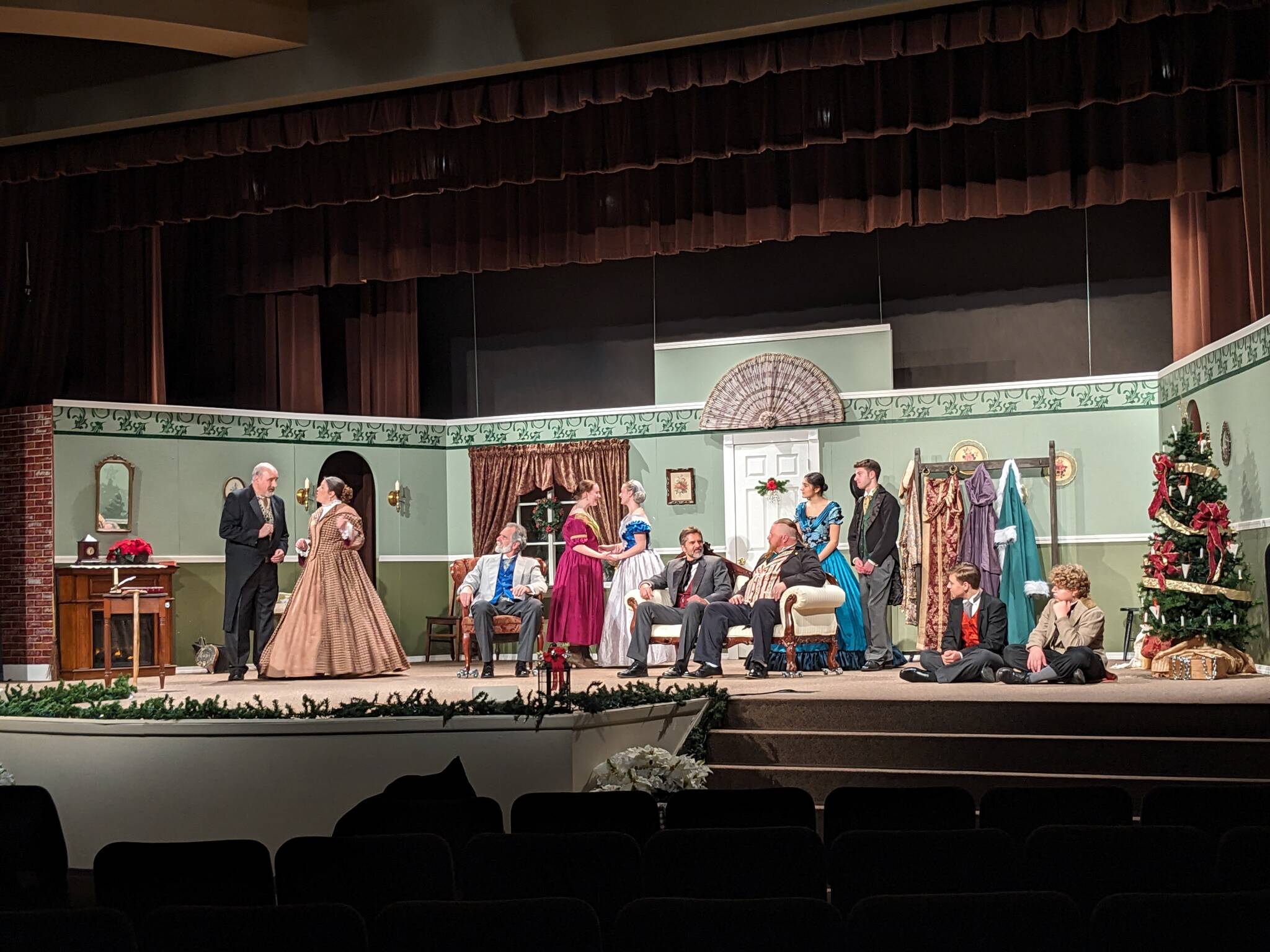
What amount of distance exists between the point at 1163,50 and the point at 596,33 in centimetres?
340

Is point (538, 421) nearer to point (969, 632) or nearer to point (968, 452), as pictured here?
point (968, 452)

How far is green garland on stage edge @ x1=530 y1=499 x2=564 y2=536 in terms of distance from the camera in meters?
13.2

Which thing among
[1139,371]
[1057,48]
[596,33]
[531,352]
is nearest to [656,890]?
[596,33]

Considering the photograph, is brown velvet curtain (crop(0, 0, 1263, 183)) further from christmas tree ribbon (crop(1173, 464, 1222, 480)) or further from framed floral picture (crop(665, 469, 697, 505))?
framed floral picture (crop(665, 469, 697, 505))

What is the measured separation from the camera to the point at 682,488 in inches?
508

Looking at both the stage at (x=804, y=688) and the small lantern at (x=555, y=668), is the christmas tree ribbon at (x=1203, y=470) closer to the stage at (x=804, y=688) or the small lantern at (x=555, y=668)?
the stage at (x=804, y=688)

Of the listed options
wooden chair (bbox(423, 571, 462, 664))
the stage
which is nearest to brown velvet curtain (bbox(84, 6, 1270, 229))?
the stage

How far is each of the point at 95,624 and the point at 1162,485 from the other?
8144mm

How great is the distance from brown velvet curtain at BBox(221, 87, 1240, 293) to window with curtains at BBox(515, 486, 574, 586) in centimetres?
247

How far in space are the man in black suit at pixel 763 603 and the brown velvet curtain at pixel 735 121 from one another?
8.76 ft

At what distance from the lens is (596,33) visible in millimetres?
8633

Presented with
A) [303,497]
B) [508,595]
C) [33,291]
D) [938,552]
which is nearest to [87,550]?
[303,497]

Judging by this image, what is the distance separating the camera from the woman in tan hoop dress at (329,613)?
9.75 m

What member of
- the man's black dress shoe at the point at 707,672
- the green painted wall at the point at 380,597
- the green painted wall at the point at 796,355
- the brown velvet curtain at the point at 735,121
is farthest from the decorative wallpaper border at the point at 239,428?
the man's black dress shoe at the point at 707,672
